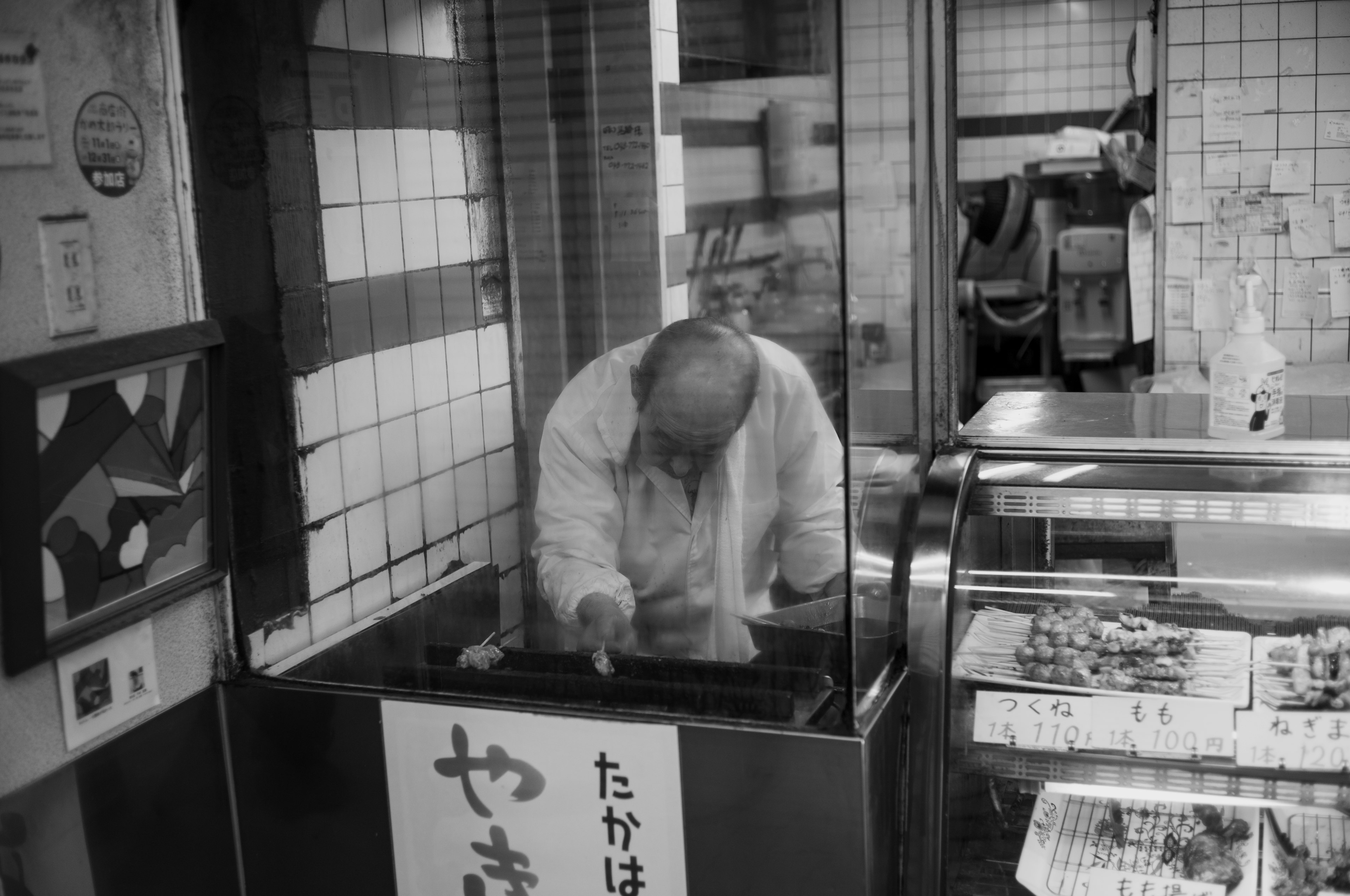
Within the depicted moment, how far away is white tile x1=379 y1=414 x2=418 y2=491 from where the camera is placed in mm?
1790

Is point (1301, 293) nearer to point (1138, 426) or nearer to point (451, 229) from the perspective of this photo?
point (1138, 426)

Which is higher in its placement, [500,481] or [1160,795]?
[500,481]

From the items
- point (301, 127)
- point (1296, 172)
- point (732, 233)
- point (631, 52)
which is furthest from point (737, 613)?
point (1296, 172)

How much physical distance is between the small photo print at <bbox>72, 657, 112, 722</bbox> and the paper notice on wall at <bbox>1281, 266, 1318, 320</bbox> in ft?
12.5

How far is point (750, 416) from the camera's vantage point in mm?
1606

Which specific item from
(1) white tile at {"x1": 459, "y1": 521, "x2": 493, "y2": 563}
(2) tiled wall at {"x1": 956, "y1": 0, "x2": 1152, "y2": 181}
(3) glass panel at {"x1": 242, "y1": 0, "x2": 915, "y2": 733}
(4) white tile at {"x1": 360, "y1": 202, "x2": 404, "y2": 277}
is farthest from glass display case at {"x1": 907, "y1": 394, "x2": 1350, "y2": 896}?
(2) tiled wall at {"x1": 956, "y1": 0, "x2": 1152, "y2": 181}

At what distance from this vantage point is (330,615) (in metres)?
1.86

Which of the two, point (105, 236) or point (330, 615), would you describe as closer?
point (105, 236)

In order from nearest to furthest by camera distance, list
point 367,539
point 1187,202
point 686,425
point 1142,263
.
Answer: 1. point 686,425
2. point 367,539
3. point 1187,202
4. point 1142,263

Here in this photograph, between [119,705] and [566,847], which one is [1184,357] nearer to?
[566,847]

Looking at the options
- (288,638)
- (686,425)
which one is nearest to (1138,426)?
(686,425)

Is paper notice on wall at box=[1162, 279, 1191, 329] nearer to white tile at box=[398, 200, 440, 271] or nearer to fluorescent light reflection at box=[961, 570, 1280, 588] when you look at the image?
fluorescent light reflection at box=[961, 570, 1280, 588]

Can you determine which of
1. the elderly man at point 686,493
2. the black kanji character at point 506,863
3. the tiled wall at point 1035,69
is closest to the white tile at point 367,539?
the elderly man at point 686,493

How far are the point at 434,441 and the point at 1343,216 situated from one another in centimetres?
340
